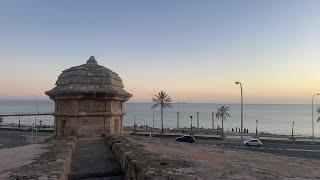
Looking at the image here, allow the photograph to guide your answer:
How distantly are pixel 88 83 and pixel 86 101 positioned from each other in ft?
1.83

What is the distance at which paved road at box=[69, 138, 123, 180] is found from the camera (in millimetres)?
6466

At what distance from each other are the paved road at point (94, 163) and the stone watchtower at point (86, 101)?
3.74ft

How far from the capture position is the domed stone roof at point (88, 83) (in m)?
10.9

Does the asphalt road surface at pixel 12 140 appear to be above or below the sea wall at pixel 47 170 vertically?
below

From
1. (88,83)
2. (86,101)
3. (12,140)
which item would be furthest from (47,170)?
(12,140)

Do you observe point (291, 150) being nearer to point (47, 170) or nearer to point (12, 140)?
point (12, 140)

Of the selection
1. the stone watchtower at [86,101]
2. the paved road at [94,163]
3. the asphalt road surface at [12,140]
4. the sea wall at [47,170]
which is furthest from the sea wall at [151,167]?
the asphalt road surface at [12,140]

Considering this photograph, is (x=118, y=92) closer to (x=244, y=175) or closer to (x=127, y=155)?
(x=127, y=155)

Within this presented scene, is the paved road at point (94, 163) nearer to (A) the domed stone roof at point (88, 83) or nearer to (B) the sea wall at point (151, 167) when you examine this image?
(B) the sea wall at point (151, 167)

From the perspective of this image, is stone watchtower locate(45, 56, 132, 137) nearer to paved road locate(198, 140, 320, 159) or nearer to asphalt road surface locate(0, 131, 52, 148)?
paved road locate(198, 140, 320, 159)

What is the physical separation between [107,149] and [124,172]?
8.99 feet

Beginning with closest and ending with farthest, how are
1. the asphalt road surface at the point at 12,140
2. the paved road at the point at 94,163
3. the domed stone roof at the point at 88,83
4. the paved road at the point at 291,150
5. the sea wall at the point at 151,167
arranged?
the sea wall at the point at 151,167 → the paved road at the point at 94,163 → the domed stone roof at the point at 88,83 → the paved road at the point at 291,150 → the asphalt road surface at the point at 12,140

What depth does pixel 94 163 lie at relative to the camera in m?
7.40

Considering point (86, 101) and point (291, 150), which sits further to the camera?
point (291, 150)
